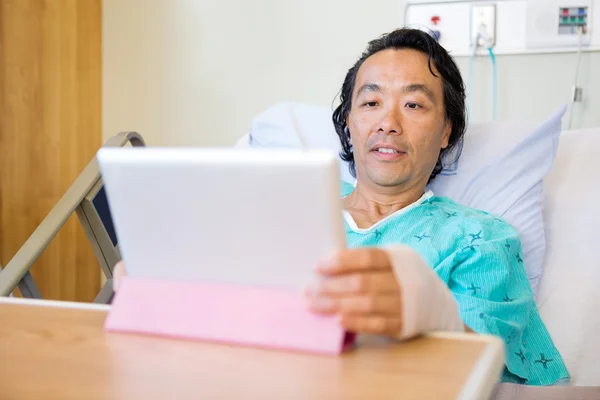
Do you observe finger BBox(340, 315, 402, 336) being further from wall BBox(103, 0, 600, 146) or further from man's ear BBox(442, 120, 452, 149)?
wall BBox(103, 0, 600, 146)

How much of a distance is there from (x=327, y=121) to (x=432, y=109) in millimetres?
447

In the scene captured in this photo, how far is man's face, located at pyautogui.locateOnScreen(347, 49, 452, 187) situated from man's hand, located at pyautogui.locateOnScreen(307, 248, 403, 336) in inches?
32.6

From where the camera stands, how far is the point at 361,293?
69 cm

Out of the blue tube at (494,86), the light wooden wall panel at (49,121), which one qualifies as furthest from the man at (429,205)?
the light wooden wall panel at (49,121)

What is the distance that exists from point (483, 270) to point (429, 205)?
0.93 feet

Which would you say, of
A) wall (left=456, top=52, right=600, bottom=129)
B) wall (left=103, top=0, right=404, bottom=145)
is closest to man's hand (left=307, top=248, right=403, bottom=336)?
wall (left=456, top=52, right=600, bottom=129)

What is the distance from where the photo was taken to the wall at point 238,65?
7.02ft

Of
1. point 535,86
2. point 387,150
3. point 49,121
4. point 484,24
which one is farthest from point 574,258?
point 49,121

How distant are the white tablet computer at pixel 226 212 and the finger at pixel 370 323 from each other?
0.06 metres

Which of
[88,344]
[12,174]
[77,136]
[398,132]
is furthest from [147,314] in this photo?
[77,136]

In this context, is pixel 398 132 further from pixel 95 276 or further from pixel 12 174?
pixel 95 276

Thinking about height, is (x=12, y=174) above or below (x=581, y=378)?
above

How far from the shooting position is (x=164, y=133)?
257 cm

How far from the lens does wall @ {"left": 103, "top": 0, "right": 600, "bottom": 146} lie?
2.14 m
